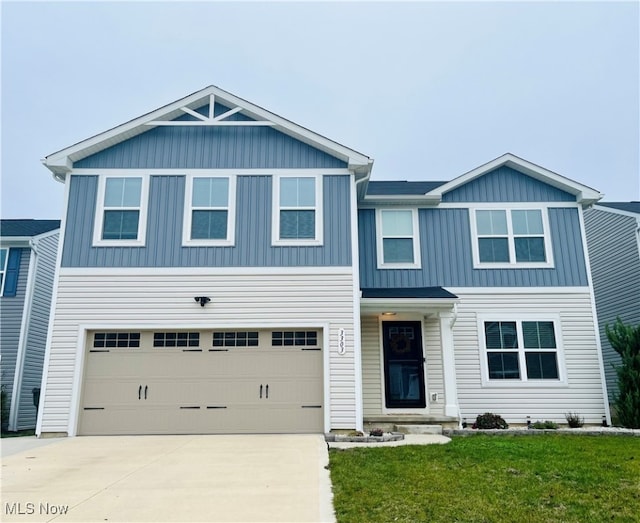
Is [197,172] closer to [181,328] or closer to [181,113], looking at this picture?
[181,113]

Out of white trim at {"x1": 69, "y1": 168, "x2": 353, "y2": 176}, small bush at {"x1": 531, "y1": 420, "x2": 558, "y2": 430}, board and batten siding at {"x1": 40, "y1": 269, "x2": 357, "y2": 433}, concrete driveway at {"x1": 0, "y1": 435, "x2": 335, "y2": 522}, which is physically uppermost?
white trim at {"x1": 69, "y1": 168, "x2": 353, "y2": 176}

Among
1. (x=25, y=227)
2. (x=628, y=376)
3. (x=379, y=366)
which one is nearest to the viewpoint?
(x=628, y=376)

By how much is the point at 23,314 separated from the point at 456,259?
11.5 meters

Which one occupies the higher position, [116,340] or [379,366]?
[116,340]

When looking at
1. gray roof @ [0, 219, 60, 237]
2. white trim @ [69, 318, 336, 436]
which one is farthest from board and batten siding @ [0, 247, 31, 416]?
white trim @ [69, 318, 336, 436]

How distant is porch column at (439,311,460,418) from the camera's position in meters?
10.8

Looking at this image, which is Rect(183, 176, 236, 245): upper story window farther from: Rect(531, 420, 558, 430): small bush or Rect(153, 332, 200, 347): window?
Rect(531, 420, 558, 430): small bush

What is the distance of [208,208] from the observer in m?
11.4

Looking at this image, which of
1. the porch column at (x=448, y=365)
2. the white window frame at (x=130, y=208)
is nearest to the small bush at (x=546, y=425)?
the porch column at (x=448, y=365)

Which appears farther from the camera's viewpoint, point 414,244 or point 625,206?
point 625,206

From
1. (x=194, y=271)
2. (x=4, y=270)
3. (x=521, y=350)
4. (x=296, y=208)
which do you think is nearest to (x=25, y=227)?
(x=4, y=270)

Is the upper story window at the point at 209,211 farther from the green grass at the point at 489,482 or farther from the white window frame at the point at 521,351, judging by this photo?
the white window frame at the point at 521,351

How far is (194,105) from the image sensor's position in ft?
39.2

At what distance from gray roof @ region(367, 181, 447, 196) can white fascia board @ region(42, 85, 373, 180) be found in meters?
2.12
